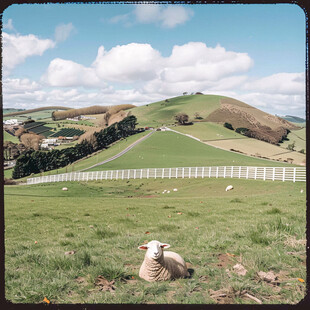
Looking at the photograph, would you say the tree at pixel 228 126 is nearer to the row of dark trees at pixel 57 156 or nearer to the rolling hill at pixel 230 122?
the rolling hill at pixel 230 122

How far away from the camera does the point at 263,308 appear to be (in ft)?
10.5

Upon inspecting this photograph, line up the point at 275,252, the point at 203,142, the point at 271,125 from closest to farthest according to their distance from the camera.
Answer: the point at 275,252, the point at 203,142, the point at 271,125

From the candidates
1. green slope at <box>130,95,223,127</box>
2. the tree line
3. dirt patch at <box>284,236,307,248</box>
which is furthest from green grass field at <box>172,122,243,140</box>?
dirt patch at <box>284,236,307,248</box>

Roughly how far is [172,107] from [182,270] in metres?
183

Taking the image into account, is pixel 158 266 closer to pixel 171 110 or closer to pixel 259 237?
pixel 259 237

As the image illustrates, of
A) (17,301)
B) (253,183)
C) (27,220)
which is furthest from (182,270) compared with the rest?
(253,183)

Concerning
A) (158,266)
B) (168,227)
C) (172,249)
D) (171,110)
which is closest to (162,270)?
(158,266)

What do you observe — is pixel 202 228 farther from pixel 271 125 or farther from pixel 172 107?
pixel 172 107

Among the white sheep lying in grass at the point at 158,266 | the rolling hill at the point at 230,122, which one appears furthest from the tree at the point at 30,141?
the white sheep lying in grass at the point at 158,266

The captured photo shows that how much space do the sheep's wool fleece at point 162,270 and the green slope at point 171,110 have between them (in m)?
139

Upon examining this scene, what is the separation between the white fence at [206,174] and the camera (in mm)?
33484

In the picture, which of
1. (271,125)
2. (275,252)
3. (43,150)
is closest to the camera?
(275,252)

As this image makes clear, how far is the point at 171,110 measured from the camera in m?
176

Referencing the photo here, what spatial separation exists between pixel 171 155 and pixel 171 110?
94.7 meters
